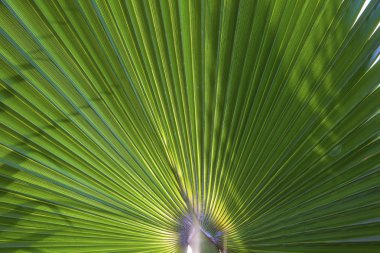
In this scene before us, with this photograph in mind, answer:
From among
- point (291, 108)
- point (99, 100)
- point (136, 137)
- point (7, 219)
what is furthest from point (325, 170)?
point (7, 219)

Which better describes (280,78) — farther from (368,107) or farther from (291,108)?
(368,107)

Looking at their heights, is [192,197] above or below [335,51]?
below

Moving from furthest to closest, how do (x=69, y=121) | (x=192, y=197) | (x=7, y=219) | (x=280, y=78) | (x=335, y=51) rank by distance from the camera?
(x=192, y=197) → (x=7, y=219) → (x=69, y=121) → (x=280, y=78) → (x=335, y=51)

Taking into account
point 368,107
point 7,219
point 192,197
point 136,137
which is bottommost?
point 7,219

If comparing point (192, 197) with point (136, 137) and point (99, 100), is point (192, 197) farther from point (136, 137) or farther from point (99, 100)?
point (99, 100)

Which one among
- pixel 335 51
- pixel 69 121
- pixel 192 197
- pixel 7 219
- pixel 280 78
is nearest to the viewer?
pixel 335 51

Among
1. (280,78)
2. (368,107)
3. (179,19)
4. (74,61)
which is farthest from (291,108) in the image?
(74,61)

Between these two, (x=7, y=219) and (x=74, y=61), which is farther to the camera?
(x=7, y=219)
